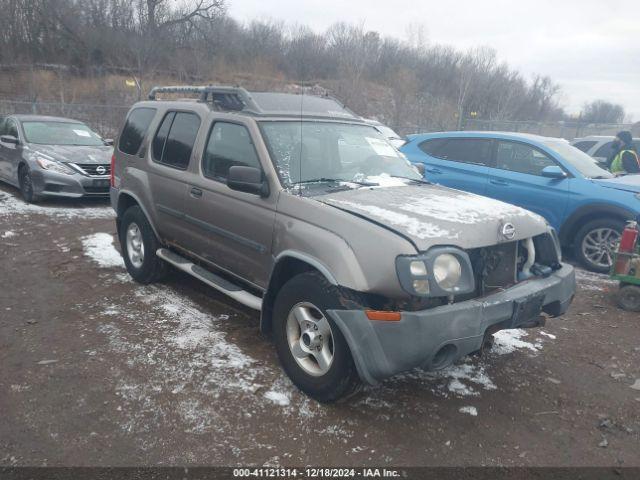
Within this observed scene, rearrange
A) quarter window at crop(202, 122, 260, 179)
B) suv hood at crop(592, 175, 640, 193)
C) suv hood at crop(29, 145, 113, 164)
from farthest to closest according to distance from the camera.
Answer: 1. suv hood at crop(29, 145, 113, 164)
2. suv hood at crop(592, 175, 640, 193)
3. quarter window at crop(202, 122, 260, 179)

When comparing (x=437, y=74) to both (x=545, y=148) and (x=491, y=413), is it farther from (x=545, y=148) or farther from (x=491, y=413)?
(x=491, y=413)

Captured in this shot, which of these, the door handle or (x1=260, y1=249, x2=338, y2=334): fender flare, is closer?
(x1=260, y1=249, x2=338, y2=334): fender flare

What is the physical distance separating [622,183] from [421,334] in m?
5.24

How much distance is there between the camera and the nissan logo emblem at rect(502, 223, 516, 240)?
10.6 feet

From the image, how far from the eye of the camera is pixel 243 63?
33.7 meters

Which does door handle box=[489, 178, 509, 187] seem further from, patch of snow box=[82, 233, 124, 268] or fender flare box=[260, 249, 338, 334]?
patch of snow box=[82, 233, 124, 268]

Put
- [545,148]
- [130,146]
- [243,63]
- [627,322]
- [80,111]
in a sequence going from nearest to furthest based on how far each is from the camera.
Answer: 1. [627,322]
2. [130,146]
3. [545,148]
4. [80,111]
5. [243,63]

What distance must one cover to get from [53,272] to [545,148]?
669 cm

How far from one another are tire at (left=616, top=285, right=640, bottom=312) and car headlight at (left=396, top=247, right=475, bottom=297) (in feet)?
11.2

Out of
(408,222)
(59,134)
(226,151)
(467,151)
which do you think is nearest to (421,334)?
(408,222)

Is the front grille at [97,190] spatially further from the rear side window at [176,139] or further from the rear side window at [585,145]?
the rear side window at [585,145]

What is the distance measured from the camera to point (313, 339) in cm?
326

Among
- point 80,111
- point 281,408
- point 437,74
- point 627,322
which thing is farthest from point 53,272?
point 437,74

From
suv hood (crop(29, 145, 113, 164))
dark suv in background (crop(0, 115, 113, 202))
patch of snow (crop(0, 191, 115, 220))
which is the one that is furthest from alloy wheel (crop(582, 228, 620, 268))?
suv hood (crop(29, 145, 113, 164))
